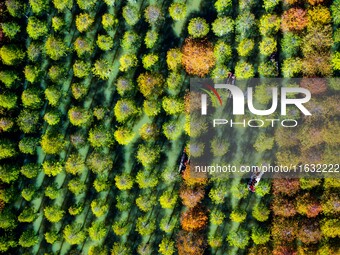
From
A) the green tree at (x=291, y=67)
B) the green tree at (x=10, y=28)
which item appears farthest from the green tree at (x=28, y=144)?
the green tree at (x=291, y=67)

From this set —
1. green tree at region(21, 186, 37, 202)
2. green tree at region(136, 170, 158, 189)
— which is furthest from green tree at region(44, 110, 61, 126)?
green tree at region(136, 170, 158, 189)

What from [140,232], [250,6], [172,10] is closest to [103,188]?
[140,232]

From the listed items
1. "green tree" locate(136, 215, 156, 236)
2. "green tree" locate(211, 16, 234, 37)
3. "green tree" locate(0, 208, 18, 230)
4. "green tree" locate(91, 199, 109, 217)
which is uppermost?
"green tree" locate(211, 16, 234, 37)

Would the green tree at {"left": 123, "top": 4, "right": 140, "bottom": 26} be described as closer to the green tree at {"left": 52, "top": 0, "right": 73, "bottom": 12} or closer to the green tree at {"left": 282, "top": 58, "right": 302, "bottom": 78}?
the green tree at {"left": 52, "top": 0, "right": 73, "bottom": 12}

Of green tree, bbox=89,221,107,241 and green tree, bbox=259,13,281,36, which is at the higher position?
green tree, bbox=259,13,281,36

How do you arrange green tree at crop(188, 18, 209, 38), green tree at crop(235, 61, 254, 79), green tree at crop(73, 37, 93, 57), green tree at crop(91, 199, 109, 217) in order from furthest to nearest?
green tree at crop(91, 199, 109, 217) < green tree at crop(73, 37, 93, 57) < green tree at crop(235, 61, 254, 79) < green tree at crop(188, 18, 209, 38)

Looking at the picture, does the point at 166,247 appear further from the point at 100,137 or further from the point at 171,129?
the point at 100,137

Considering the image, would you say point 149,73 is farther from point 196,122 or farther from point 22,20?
point 22,20

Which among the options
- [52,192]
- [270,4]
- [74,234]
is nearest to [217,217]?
[74,234]

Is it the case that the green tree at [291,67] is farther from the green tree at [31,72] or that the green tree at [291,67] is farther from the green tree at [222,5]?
the green tree at [31,72]
